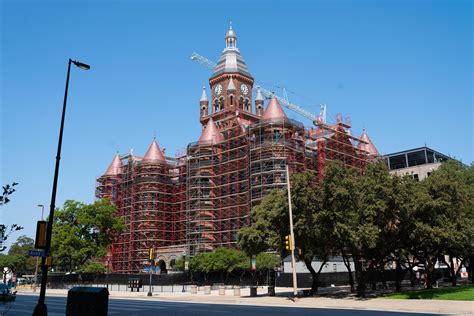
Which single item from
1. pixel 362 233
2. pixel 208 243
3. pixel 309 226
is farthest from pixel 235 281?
pixel 362 233

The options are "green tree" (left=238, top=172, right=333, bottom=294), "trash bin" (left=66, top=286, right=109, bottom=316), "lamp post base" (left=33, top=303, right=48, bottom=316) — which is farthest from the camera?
"green tree" (left=238, top=172, right=333, bottom=294)

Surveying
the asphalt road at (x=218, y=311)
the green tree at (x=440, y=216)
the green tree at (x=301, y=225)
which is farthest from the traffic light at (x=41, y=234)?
the green tree at (x=440, y=216)

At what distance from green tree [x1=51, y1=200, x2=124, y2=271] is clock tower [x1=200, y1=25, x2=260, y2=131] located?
36.2m

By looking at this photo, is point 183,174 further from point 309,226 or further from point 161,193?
point 309,226

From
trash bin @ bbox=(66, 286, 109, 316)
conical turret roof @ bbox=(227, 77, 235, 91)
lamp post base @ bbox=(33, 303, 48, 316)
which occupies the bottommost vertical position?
lamp post base @ bbox=(33, 303, 48, 316)

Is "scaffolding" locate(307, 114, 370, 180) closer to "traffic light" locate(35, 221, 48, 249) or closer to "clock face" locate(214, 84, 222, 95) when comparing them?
"clock face" locate(214, 84, 222, 95)

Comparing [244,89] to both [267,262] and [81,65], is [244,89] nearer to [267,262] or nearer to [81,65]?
[267,262]

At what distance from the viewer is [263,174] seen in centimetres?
7244

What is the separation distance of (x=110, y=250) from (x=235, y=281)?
4186 cm

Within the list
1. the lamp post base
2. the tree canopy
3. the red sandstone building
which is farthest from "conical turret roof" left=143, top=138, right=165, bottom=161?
the lamp post base

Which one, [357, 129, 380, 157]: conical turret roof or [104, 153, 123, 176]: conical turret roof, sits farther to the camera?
[104, 153, 123, 176]: conical turret roof

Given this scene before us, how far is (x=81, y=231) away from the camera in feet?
234

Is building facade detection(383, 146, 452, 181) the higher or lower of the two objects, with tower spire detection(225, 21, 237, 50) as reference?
lower

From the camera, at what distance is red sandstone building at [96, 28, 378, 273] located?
7475 cm
